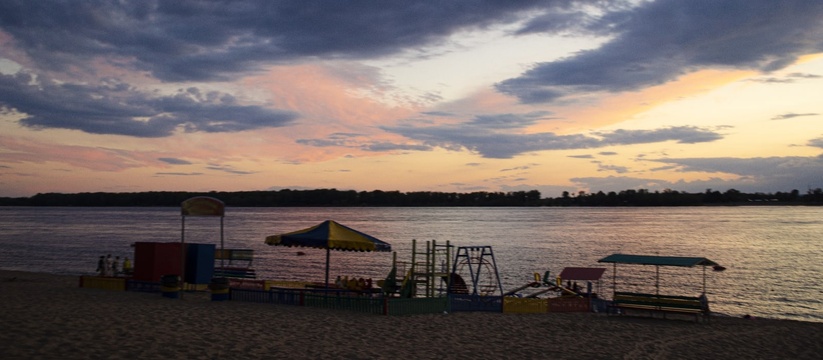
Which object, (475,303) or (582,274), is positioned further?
(582,274)

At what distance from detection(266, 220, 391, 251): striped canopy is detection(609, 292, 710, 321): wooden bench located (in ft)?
25.2

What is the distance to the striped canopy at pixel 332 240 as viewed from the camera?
1853cm

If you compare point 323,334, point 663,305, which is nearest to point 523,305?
point 663,305

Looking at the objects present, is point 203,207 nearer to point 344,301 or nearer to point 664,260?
point 344,301

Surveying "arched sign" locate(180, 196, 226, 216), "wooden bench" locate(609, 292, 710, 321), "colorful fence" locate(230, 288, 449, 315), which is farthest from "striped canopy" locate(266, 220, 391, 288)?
"wooden bench" locate(609, 292, 710, 321)

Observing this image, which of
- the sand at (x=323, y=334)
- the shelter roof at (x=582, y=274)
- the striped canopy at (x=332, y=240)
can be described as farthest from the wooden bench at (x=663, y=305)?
the striped canopy at (x=332, y=240)

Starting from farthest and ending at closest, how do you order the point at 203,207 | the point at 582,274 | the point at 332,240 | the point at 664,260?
the point at 582,274 → the point at 664,260 → the point at 203,207 → the point at 332,240

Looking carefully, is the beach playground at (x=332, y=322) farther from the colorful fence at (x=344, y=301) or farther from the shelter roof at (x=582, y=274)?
the shelter roof at (x=582, y=274)

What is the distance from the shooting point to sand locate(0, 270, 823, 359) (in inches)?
455

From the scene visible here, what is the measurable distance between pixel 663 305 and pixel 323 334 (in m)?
11.1

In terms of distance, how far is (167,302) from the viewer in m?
17.7

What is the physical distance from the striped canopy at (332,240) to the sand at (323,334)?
1.92 meters

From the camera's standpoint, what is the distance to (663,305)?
64.0 feet

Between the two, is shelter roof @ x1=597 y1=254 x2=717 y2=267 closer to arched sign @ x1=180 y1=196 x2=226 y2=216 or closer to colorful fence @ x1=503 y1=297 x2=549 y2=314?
colorful fence @ x1=503 y1=297 x2=549 y2=314
